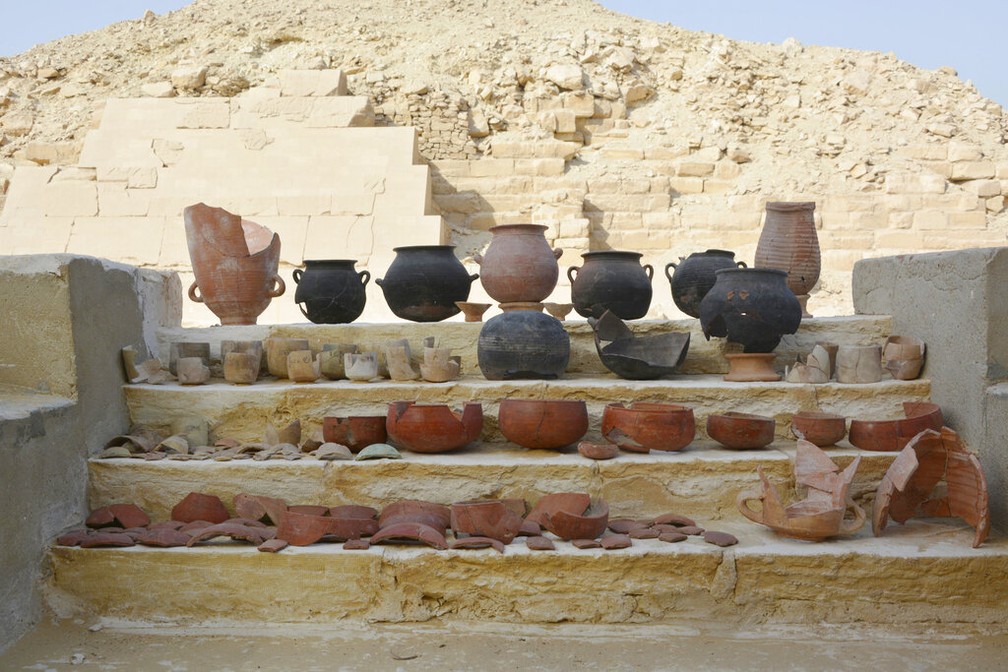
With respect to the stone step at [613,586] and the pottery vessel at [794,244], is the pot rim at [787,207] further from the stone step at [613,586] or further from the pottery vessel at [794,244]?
the stone step at [613,586]

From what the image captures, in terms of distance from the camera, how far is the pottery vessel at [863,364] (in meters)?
3.99

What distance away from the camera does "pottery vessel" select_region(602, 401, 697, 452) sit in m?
3.52

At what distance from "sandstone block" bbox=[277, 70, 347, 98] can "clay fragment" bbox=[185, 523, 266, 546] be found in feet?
32.3

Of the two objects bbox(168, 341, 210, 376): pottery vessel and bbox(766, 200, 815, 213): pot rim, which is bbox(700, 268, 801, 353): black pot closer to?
bbox(766, 200, 815, 213): pot rim

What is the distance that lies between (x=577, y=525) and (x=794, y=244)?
110 inches

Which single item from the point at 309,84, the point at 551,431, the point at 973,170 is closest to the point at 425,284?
the point at 551,431

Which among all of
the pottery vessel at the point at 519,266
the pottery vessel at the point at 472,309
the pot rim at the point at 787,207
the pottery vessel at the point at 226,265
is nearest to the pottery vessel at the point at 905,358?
the pot rim at the point at 787,207

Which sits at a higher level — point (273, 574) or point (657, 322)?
point (657, 322)

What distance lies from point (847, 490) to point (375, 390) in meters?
2.00

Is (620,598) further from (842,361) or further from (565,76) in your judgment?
(565,76)

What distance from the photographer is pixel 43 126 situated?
15.8 meters

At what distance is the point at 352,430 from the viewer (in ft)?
12.1

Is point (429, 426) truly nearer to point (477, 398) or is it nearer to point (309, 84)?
point (477, 398)

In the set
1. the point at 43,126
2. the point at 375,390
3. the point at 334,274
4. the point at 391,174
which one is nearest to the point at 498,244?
the point at 334,274
